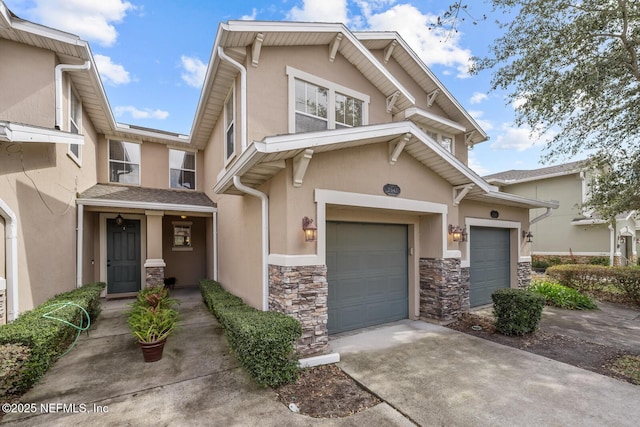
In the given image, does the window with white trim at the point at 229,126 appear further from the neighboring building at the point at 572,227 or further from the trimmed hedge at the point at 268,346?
the neighboring building at the point at 572,227

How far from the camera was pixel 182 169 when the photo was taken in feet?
35.9

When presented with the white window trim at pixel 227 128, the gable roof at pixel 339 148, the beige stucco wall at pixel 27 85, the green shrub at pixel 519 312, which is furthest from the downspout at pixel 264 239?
the green shrub at pixel 519 312

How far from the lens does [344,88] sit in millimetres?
7816

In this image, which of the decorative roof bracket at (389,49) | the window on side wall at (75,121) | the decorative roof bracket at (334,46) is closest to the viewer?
the window on side wall at (75,121)

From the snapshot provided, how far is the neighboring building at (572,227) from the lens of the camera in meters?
15.8

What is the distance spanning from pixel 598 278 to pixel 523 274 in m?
3.00

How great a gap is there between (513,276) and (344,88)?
26.6 ft

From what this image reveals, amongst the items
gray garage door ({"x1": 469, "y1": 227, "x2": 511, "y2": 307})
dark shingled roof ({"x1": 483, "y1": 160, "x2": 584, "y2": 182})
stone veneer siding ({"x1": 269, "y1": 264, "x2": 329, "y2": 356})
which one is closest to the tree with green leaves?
gray garage door ({"x1": 469, "y1": 227, "x2": 511, "y2": 307})

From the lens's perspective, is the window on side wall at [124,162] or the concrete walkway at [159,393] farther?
the window on side wall at [124,162]

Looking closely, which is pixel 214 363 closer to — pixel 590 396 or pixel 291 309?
pixel 291 309

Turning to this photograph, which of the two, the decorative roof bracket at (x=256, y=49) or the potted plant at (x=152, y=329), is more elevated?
the decorative roof bracket at (x=256, y=49)

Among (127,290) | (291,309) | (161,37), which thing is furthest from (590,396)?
(161,37)

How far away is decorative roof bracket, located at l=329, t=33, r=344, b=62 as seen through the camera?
7293 millimetres

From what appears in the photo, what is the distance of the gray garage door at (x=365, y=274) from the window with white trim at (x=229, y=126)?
3.51 m
